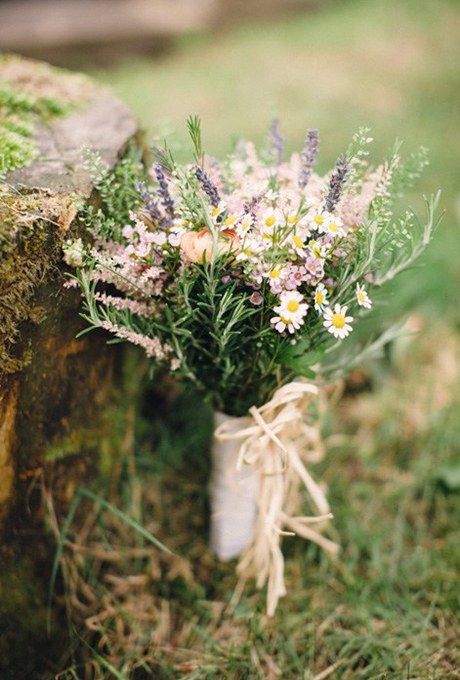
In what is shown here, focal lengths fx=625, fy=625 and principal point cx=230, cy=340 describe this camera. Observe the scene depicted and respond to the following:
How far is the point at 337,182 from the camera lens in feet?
4.22

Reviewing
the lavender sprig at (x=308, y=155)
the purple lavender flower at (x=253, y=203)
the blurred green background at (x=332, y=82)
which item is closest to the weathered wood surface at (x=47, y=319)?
the purple lavender flower at (x=253, y=203)

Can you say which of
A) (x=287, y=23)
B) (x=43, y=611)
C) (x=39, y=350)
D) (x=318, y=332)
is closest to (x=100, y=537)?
(x=43, y=611)

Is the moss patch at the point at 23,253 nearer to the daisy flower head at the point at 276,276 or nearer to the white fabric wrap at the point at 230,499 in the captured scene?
the daisy flower head at the point at 276,276

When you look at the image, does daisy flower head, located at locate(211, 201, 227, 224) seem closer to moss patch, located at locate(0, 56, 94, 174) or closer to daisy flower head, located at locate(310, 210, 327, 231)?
daisy flower head, located at locate(310, 210, 327, 231)

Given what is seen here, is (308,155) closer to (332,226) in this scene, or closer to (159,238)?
(332,226)

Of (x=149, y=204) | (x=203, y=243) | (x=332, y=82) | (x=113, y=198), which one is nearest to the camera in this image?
(x=203, y=243)

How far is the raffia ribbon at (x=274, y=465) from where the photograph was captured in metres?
1.54

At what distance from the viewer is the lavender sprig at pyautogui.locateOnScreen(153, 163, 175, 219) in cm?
133

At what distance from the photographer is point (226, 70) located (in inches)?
203

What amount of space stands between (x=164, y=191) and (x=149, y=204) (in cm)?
6

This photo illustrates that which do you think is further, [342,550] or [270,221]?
[342,550]

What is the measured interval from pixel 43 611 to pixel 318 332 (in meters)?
1.08

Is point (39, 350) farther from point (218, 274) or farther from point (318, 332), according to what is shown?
point (318, 332)

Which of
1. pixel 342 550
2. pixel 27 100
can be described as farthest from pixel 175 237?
pixel 342 550
